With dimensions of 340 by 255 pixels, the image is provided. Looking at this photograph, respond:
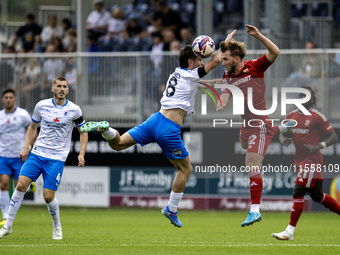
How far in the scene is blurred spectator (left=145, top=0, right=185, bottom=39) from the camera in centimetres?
2206

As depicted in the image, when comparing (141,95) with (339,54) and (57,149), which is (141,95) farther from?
(57,149)

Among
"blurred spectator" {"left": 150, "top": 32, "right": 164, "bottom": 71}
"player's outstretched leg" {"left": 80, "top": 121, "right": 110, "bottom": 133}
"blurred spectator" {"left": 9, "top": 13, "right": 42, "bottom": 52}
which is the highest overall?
"blurred spectator" {"left": 9, "top": 13, "right": 42, "bottom": 52}

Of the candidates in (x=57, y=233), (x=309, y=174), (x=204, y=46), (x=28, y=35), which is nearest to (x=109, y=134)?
(x=204, y=46)

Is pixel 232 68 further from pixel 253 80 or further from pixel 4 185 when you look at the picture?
pixel 4 185

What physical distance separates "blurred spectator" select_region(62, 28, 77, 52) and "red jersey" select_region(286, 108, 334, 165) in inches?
434

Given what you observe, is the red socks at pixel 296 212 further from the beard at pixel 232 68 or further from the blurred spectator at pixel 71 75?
the blurred spectator at pixel 71 75

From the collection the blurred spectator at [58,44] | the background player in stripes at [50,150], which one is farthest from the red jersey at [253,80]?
the blurred spectator at [58,44]

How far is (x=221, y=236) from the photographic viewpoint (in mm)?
14312

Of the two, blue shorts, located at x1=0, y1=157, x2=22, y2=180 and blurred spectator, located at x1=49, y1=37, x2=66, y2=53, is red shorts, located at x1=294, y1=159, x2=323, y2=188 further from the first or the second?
blurred spectator, located at x1=49, y1=37, x2=66, y2=53

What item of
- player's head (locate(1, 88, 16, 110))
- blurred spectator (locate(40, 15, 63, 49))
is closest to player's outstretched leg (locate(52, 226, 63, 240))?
player's head (locate(1, 88, 16, 110))

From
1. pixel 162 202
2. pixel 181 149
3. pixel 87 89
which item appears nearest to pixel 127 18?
pixel 87 89

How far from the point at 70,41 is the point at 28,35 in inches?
74.0

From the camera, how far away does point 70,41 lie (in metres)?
23.2

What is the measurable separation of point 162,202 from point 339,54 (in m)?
5.97
